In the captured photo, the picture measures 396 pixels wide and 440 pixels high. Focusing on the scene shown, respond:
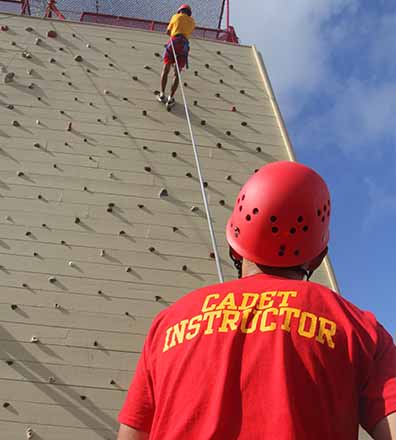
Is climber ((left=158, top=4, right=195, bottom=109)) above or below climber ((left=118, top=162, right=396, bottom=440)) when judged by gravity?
above

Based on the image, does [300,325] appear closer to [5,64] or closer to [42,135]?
[42,135]

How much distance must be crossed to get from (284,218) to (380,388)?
14.1 inches

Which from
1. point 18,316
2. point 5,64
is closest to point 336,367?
point 18,316

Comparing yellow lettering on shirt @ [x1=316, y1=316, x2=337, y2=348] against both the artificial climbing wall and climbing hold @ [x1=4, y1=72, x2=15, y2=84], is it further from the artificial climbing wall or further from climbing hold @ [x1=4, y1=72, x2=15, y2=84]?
climbing hold @ [x1=4, y1=72, x2=15, y2=84]

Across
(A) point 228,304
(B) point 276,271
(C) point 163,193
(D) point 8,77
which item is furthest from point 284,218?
(D) point 8,77

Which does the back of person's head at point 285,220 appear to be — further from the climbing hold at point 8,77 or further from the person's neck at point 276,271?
the climbing hold at point 8,77

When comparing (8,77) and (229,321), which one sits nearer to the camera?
A: (229,321)

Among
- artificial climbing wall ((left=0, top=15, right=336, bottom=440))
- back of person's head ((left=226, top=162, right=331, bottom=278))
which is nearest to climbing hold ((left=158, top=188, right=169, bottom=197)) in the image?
artificial climbing wall ((left=0, top=15, right=336, bottom=440))

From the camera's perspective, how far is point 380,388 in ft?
2.57

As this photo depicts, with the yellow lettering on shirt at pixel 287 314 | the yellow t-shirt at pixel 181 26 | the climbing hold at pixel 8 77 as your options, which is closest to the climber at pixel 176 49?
the yellow t-shirt at pixel 181 26

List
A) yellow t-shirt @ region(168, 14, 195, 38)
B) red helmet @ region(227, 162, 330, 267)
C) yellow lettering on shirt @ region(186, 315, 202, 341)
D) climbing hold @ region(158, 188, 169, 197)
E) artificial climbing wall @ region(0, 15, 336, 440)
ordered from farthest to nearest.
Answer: yellow t-shirt @ region(168, 14, 195, 38)
climbing hold @ region(158, 188, 169, 197)
artificial climbing wall @ region(0, 15, 336, 440)
red helmet @ region(227, 162, 330, 267)
yellow lettering on shirt @ region(186, 315, 202, 341)

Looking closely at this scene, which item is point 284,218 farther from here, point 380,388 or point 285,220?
point 380,388

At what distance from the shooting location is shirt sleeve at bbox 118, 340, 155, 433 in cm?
93

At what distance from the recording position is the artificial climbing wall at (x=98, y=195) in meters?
2.48
